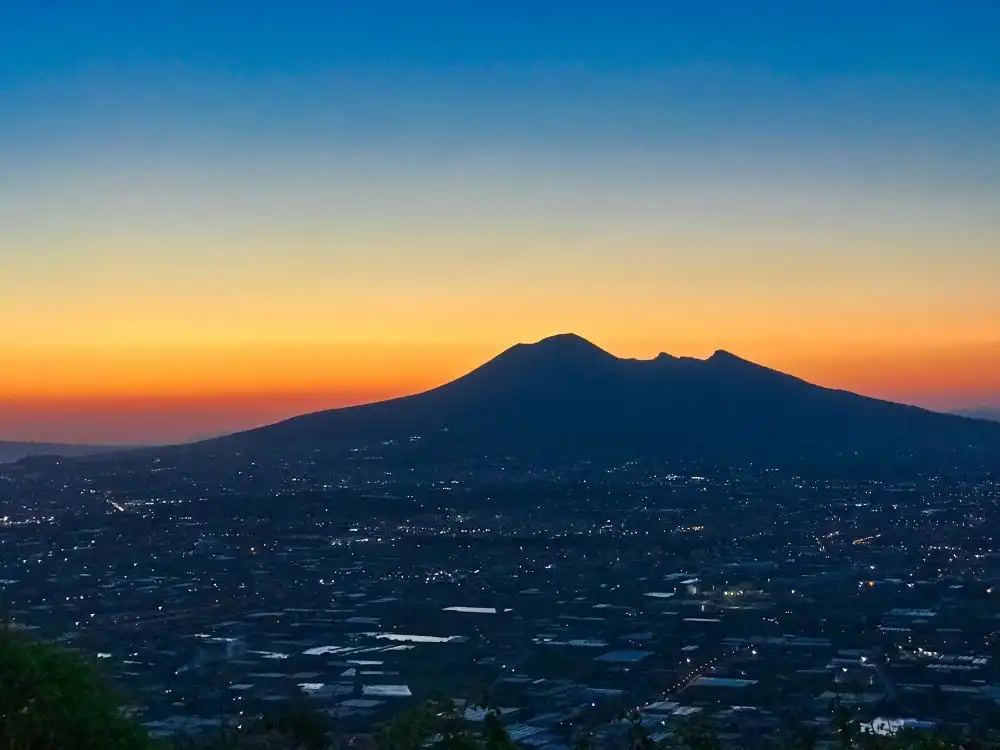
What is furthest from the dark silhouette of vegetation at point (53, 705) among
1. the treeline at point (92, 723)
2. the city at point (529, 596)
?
the city at point (529, 596)

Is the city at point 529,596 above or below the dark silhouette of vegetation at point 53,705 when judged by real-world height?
below

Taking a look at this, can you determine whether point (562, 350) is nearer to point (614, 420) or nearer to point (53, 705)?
point (614, 420)

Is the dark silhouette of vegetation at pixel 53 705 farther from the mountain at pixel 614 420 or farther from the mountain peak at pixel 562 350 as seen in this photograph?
the mountain peak at pixel 562 350

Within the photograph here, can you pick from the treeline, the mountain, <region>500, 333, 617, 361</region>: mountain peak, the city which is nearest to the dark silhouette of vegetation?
the treeline

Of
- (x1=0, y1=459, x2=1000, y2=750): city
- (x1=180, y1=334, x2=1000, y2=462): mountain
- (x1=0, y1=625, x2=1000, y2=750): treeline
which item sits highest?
(x1=180, y1=334, x2=1000, y2=462): mountain

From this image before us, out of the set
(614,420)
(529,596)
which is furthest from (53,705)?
(614,420)

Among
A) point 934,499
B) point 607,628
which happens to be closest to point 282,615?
point 607,628

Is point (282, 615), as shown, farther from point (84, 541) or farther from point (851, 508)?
point (851, 508)

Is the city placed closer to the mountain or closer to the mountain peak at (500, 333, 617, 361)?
the mountain
